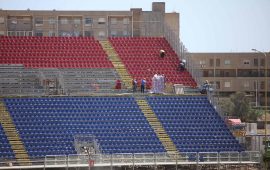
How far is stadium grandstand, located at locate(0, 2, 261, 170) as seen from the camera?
43.7m

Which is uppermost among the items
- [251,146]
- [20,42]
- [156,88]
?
[20,42]

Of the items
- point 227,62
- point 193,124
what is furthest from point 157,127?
point 227,62

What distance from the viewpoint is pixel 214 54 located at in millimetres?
98500

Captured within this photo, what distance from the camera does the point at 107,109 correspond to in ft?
159

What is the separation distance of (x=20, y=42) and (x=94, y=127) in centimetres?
1252

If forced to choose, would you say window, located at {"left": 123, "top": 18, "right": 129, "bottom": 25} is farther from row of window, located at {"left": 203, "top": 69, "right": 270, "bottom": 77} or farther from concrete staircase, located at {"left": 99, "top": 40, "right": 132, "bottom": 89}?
row of window, located at {"left": 203, "top": 69, "right": 270, "bottom": 77}

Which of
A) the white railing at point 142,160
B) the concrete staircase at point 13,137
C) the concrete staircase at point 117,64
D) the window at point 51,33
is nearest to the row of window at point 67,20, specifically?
the window at point 51,33

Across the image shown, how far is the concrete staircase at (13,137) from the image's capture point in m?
43.2

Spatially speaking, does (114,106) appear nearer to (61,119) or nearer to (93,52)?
(61,119)

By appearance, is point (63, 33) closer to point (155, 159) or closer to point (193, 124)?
point (193, 124)

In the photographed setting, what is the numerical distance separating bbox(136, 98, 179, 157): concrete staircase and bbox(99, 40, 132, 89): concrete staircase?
365cm

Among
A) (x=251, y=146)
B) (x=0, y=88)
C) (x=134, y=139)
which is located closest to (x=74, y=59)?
(x=0, y=88)

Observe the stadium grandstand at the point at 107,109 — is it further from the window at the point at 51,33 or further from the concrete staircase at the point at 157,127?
the window at the point at 51,33

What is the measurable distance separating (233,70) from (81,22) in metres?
29.9
